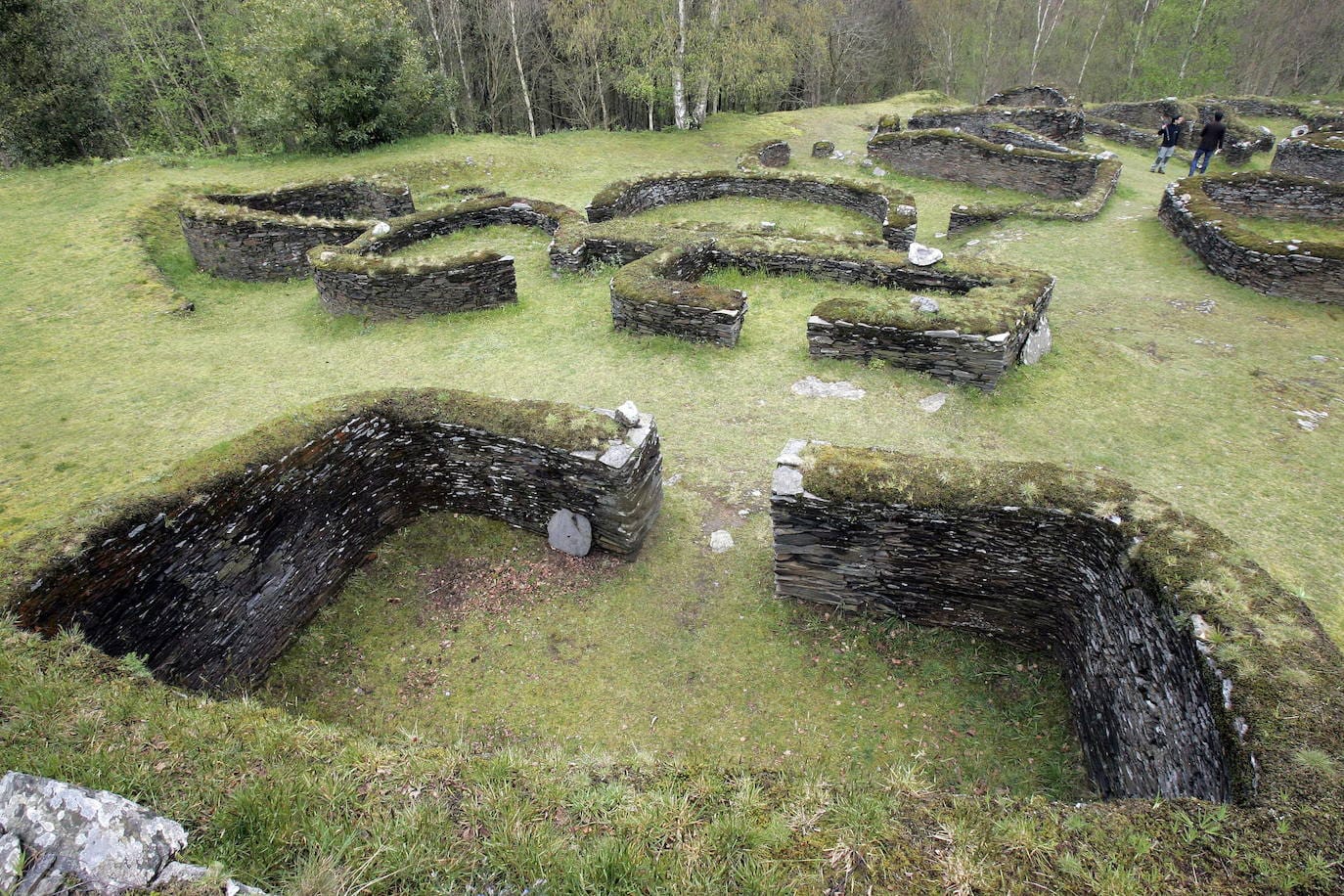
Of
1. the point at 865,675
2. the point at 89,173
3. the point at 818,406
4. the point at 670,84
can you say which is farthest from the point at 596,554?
the point at 670,84

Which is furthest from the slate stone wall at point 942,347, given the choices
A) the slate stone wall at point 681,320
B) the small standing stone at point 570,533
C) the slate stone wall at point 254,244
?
the slate stone wall at point 254,244

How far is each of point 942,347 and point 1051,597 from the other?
5.18 m

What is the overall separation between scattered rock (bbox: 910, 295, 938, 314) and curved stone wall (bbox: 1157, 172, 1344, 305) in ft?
26.9

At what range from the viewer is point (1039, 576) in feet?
20.3

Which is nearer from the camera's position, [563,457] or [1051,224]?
[563,457]

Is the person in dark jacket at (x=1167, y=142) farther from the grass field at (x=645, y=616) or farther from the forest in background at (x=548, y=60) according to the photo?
the forest in background at (x=548, y=60)

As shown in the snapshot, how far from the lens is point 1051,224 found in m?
17.6

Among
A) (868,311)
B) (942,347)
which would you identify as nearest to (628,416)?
(868,311)

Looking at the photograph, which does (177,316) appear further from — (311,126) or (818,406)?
(818,406)

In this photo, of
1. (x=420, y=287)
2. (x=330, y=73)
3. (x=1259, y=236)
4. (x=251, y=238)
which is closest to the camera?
(x=1259, y=236)

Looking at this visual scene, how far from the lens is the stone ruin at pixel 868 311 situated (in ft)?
33.7

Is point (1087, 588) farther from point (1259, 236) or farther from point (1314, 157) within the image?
point (1314, 157)

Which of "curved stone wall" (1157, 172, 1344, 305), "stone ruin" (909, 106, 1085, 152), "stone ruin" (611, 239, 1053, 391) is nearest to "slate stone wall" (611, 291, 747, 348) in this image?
"stone ruin" (611, 239, 1053, 391)

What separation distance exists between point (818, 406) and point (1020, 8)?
49705 millimetres
